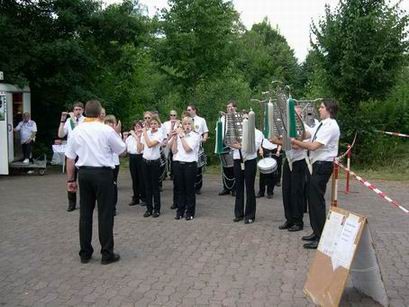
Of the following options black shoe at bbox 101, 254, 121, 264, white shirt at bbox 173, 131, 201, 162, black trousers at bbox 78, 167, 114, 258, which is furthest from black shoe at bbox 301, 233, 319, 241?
black trousers at bbox 78, 167, 114, 258

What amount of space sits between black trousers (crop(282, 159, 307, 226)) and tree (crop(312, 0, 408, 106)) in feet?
26.8

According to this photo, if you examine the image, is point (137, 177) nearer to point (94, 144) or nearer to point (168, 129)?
point (168, 129)

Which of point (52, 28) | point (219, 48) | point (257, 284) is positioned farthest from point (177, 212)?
point (219, 48)

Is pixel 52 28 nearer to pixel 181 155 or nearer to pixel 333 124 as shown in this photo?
pixel 181 155

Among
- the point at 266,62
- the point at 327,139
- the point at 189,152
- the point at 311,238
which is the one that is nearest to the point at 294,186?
the point at 311,238

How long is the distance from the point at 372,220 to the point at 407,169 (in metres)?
7.39

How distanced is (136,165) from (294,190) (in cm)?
366

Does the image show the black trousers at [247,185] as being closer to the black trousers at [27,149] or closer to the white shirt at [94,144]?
the white shirt at [94,144]

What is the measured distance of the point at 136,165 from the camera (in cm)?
1047

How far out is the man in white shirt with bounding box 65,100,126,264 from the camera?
6320 millimetres

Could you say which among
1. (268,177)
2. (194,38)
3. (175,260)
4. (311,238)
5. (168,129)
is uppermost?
(194,38)

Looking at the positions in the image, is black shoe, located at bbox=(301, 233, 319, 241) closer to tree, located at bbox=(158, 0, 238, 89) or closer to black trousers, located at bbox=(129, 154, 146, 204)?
black trousers, located at bbox=(129, 154, 146, 204)

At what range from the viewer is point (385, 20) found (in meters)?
15.3

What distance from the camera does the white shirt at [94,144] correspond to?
630cm
